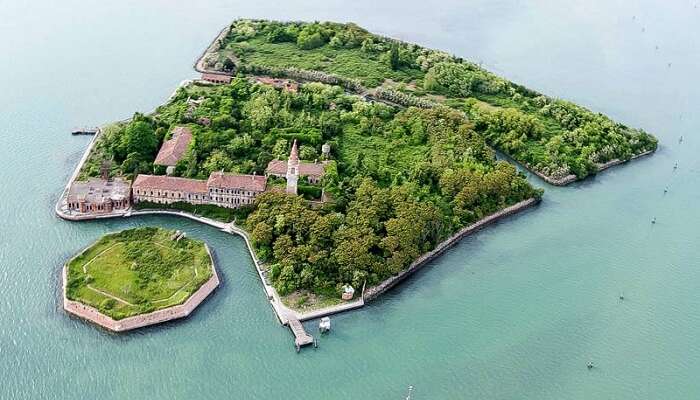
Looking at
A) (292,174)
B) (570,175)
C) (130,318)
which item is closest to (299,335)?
(130,318)

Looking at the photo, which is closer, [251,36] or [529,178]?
[529,178]

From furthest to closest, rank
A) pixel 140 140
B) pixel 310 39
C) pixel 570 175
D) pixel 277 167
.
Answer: pixel 310 39, pixel 570 175, pixel 140 140, pixel 277 167

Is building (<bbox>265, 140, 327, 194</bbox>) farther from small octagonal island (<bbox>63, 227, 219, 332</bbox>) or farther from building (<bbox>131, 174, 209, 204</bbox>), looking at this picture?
small octagonal island (<bbox>63, 227, 219, 332</bbox>)

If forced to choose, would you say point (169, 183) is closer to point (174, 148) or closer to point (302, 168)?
point (174, 148)

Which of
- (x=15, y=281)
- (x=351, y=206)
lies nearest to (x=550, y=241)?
(x=351, y=206)

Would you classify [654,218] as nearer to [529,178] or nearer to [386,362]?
[529,178]

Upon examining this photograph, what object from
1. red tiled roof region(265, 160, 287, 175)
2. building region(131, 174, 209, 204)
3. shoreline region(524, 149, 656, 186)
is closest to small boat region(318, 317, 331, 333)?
building region(131, 174, 209, 204)
